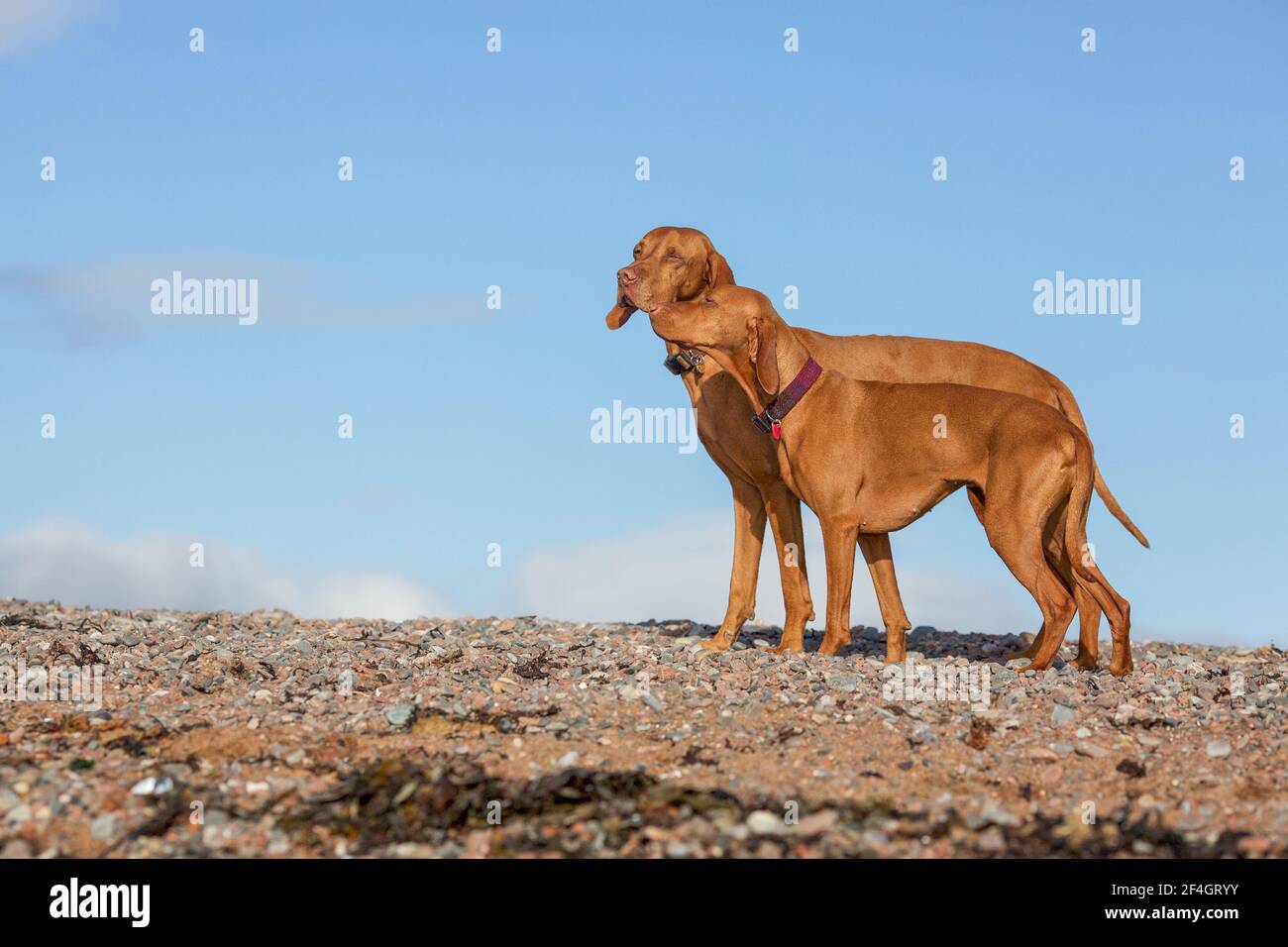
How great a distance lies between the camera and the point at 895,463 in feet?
43.0

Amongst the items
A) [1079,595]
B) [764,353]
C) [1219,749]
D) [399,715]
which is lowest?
[1219,749]

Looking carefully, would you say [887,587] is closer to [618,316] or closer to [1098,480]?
[1098,480]

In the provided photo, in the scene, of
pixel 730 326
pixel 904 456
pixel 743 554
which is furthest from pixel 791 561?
pixel 730 326

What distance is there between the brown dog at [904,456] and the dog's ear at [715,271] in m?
1.03

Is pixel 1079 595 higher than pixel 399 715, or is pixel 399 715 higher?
pixel 1079 595

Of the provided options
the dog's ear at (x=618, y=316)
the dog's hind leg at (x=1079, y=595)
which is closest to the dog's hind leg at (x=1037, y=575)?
the dog's hind leg at (x=1079, y=595)

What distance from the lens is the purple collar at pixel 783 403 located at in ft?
43.6

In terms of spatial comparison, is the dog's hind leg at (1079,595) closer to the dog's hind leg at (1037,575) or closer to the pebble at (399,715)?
the dog's hind leg at (1037,575)

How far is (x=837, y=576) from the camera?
13.2m

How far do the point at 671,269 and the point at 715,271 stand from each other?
0.53 meters

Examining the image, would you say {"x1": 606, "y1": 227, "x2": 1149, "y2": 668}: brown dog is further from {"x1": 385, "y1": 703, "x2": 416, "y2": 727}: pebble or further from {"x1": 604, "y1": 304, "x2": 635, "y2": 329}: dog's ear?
{"x1": 385, "y1": 703, "x2": 416, "y2": 727}: pebble
